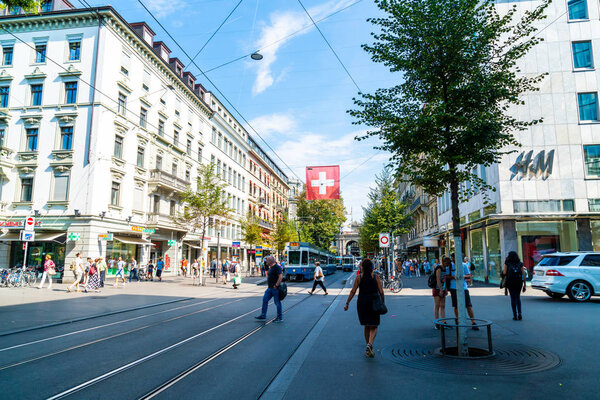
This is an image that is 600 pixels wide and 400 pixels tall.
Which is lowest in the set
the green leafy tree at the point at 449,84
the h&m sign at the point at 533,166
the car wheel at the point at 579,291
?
the car wheel at the point at 579,291

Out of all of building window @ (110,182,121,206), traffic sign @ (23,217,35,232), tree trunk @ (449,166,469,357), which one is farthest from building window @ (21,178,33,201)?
tree trunk @ (449,166,469,357)

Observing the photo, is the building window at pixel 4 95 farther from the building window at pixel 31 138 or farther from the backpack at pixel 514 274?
the backpack at pixel 514 274

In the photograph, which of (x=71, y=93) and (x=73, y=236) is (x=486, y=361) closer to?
(x=73, y=236)

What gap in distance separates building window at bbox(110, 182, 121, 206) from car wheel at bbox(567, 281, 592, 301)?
2639 cm

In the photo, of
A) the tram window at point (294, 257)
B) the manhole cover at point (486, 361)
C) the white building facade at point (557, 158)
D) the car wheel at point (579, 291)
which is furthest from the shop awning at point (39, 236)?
the car wheel at point (579, 291)

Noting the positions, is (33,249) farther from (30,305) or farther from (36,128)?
(30,305)

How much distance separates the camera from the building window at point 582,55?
2347 cm

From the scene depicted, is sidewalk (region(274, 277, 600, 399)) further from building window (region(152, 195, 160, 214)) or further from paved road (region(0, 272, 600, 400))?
building window (region(152, 195, 160, 214))

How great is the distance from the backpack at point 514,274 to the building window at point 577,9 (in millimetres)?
21120

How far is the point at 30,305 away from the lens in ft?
45.0

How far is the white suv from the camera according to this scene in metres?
14.1

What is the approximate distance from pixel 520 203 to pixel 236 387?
2206 cm

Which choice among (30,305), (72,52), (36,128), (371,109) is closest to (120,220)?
(36,128)

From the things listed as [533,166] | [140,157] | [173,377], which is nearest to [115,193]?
[140,157]
